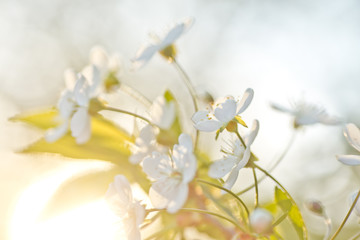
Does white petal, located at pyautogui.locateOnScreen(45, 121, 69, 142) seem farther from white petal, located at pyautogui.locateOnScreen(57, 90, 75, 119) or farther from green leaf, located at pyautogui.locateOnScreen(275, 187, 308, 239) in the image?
green leaf, located at pyautogui.locateOnScreen(275, 187, 308, 239)

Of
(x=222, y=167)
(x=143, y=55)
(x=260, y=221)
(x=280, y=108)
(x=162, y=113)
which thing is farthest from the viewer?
(x=280, y=108)

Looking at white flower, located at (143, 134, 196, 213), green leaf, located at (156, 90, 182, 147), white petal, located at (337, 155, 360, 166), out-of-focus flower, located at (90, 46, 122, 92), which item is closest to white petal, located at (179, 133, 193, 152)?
white flower, located at (143, 134, 196, 213)

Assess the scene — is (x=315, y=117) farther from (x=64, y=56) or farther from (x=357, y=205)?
(x=64, y=56)

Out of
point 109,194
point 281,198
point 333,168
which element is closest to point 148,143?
point 109,194

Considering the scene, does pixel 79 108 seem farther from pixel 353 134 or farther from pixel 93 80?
pixel 353 134

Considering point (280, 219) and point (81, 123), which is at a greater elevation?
point (280, 219)

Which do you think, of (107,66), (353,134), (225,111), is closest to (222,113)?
(225,111)
